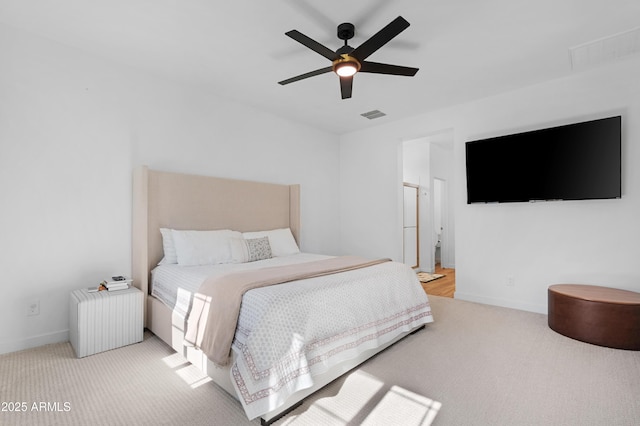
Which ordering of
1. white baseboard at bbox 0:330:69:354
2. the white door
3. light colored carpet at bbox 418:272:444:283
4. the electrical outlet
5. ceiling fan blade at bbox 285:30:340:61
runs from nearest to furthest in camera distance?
1. ceiling fan blade at bbox 285:30:340:61
2. white baseboard at bbox 0:330:69:354
3. the electrical outlet
4. light colored carpet at bbox 418:272:444:283
5. the white door

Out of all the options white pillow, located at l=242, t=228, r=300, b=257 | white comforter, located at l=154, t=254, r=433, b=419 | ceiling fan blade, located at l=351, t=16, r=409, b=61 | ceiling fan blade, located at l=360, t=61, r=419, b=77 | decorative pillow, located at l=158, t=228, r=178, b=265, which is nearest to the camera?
white comforter, located at l=154, t=254, r=433, b=419

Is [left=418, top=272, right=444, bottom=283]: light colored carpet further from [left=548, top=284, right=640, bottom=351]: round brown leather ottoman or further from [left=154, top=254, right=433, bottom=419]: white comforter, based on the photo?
[left=154, top=254, right=433, bottom=419]: white comforter

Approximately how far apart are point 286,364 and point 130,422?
90 cm

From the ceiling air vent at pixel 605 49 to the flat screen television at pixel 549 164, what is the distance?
58 cm

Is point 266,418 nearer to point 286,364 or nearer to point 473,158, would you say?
point 286,364

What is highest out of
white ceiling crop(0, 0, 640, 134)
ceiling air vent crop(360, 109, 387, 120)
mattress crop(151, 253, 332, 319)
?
white ceiling crop(0, 0, 640, 134)

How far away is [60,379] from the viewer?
2.11 metres

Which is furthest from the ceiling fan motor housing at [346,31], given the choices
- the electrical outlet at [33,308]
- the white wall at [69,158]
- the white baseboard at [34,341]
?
the white baseboard at [34,341]

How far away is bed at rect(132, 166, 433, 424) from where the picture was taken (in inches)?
67.6

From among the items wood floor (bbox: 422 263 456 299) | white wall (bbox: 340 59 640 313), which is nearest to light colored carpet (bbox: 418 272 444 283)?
wood floor (bbox: 422 263 456 299)

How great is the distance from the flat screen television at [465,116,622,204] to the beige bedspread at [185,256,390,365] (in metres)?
2.57

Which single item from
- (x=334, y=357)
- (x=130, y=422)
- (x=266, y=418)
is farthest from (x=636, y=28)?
(x=130, y=422)

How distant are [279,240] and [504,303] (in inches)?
116

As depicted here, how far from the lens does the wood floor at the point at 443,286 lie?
178 inches
